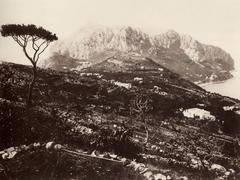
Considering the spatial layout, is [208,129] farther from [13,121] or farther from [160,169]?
[13,121]

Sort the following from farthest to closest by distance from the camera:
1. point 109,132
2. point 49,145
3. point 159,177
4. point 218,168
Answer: point 109,132
point 218,168
point 49,145
point 159,177

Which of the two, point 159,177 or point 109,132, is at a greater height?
point 109,132

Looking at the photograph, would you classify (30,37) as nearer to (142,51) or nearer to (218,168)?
(218,168)

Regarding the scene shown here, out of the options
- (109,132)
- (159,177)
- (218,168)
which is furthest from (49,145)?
(218,168)

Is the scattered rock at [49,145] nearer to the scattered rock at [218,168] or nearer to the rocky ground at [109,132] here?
the rocky ground at [109,132]

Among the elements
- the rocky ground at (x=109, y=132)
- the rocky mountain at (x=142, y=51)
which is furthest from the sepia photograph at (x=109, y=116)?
the rocky mountain at (x=142, y=51)

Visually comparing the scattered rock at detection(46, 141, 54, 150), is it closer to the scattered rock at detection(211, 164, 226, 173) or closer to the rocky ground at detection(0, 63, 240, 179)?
the rocky ground at detection(0, 63, 240, 179)

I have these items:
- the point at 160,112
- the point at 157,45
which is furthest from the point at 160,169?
the point at 157,45
